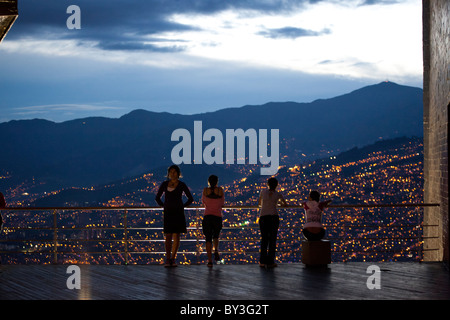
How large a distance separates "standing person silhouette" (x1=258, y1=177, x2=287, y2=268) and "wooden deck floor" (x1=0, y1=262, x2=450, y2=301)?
0.36m

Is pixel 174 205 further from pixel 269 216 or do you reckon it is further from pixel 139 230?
pixel 139 230

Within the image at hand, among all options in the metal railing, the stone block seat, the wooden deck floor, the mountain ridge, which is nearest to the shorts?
the metal railing

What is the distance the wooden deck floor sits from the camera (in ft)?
21.4

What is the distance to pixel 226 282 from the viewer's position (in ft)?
24.8

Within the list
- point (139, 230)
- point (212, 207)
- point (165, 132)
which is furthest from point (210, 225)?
point (165, 132)

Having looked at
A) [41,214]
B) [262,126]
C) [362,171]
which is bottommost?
[41,214]

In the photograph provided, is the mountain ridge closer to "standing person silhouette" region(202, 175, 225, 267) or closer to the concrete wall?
the concrete wall

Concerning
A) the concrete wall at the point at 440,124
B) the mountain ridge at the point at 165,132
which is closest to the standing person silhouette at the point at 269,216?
the concrete wall at the point at 440,124

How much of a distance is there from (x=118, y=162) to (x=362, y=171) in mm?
43283

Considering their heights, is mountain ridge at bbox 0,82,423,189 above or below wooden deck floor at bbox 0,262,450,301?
above

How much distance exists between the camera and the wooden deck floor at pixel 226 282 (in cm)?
653
